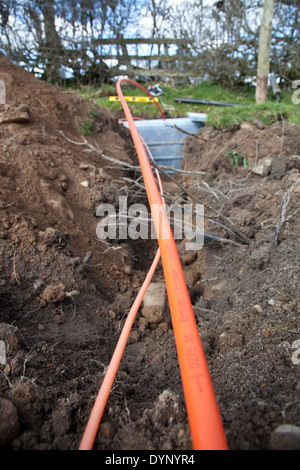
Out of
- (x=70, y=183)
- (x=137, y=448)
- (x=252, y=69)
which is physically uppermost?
(x=252, y=69)

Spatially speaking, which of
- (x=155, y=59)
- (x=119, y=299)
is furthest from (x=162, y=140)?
(x=155, y=59)

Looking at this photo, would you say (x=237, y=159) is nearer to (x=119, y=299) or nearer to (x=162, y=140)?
(x=162, y=140)

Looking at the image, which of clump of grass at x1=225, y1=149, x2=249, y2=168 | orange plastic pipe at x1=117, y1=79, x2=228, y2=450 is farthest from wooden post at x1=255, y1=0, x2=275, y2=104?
orange plastic pipe at x1=117, y1=79, x2=228, y2=450

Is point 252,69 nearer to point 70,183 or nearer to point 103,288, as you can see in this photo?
point 70,183

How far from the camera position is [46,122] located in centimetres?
336

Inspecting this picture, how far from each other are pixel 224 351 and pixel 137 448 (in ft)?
2.41

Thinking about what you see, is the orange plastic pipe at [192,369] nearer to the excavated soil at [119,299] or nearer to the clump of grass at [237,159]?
the excavated soil at [119,299]

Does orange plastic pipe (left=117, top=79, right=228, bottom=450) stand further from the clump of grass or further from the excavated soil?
the clump of grass

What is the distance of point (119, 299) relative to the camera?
2.04 m

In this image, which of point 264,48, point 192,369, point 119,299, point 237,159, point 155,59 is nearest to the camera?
point 192,369

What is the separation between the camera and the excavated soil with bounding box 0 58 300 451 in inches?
33.5

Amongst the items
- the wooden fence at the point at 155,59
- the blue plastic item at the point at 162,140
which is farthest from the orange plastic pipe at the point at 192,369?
the wooden fence at the point at 155,59

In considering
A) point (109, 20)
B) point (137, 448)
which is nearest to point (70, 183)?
point (137, 448)

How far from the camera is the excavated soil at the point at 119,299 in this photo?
33.5 inches
